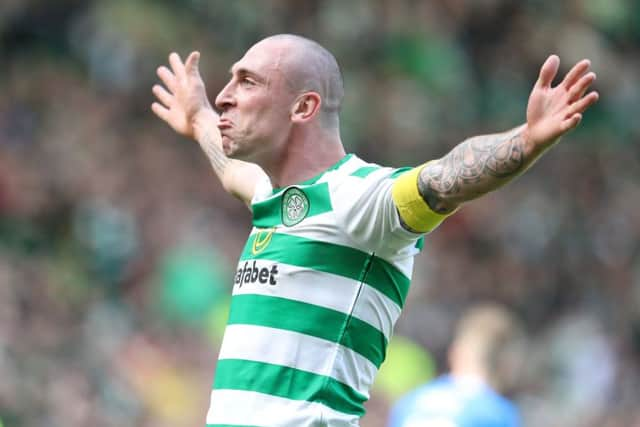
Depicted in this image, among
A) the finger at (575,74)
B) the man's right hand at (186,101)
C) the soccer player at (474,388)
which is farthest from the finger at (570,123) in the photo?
the soccer player at (474,388)

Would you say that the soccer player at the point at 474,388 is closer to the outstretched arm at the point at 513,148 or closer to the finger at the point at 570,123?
the outstretched arm at the point at 513,148

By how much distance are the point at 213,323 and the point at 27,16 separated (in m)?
3.24

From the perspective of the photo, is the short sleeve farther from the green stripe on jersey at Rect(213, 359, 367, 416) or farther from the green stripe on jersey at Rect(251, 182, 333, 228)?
the green stripe on jersey at Rect(213, 359, 367, 416)

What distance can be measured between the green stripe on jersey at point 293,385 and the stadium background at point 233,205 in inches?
176

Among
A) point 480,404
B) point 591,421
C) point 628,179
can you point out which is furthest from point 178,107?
point 628,179

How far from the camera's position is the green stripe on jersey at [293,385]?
433 cm

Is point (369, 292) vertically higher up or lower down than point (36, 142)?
lower down

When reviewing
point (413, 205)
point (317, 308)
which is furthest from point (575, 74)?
point (317, 308)

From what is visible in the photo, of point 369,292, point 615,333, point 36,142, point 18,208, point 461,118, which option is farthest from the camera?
point 461,118

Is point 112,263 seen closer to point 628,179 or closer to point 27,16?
point 27,16

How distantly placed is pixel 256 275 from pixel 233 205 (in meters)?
7.66

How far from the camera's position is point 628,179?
14.7 meters

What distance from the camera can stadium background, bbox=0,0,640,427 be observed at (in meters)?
10.3

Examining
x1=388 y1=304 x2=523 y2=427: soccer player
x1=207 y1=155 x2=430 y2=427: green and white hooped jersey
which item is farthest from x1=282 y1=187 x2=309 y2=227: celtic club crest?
x1=388 y1=304 x2=523 y2=427: soccer player
